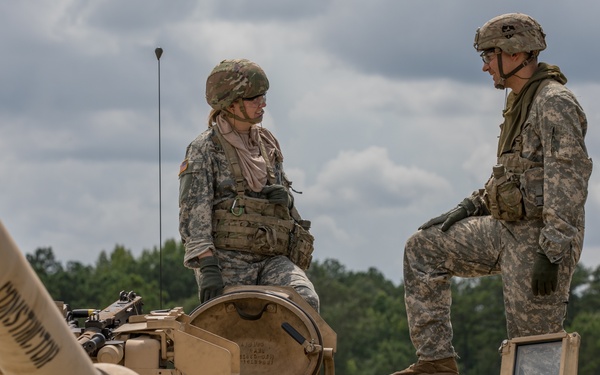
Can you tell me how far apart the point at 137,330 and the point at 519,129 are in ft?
11.0

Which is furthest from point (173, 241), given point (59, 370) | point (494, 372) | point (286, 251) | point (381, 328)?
point (59, 370)

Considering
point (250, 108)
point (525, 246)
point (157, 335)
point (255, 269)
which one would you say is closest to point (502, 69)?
point (525, 246)

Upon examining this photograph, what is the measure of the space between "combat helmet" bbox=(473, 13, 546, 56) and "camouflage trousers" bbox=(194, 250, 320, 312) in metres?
1.97

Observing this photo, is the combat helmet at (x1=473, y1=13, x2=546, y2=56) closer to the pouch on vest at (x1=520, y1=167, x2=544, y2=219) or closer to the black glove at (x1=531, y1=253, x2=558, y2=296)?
the pouch on vest at (x1=520, y1=167, x2=544, y2=219)

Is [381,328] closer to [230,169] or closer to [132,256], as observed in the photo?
[132,256]

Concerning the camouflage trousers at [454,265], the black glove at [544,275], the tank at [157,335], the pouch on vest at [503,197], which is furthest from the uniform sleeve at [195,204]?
the black glove at [544,275]

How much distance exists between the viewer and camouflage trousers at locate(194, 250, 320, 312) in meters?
11.0

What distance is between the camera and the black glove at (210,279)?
1073 centimetres

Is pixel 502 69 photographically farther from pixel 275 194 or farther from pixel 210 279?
pixel 210 279

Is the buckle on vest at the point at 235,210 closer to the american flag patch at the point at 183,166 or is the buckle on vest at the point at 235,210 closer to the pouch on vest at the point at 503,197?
the american flag patch at the point at 183,166

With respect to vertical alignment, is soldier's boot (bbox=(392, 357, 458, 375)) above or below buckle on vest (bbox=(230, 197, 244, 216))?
A: below

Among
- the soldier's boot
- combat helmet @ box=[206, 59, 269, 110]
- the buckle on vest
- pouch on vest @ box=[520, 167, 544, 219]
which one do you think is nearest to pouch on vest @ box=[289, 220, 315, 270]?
the buckle on vest

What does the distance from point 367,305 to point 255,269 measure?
3110 inches

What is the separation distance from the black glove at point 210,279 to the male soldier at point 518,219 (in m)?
1.27
